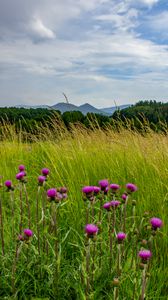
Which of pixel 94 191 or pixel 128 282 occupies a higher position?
pixel 94 191

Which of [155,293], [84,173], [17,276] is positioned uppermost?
[84,173]

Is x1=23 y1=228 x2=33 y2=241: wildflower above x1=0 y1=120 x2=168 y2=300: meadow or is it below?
above

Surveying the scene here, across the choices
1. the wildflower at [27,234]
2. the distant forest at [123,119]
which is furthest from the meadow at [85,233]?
the distant forest at [123,119]

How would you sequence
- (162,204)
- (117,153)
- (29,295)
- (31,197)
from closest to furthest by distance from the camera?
(29,295)
(162,204)
(31,197)
(117,153)

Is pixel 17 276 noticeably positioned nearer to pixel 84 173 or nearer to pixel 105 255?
pixel 105 255

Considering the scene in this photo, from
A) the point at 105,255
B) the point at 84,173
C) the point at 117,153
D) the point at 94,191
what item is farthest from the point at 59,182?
the point at 94,191

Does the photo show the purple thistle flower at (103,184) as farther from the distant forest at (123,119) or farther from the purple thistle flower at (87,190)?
the distant forest at (123,119)

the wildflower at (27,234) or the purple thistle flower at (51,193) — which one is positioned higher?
the purple thistle flower at (51,193)

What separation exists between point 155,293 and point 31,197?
1846 mm

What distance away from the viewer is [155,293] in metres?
2.17

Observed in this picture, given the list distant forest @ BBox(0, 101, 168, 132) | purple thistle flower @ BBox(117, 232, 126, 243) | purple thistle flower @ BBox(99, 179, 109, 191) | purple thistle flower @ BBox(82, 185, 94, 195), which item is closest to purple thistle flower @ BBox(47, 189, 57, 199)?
purple thistle flower @ BBox(82, 185, 94, 195)

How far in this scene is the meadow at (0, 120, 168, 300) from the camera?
2.02 m

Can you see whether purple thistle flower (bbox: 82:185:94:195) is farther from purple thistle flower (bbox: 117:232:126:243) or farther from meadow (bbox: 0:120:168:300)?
purple thistle flower (bbox: 117:232:126:243)

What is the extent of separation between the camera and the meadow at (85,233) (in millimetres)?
2018
